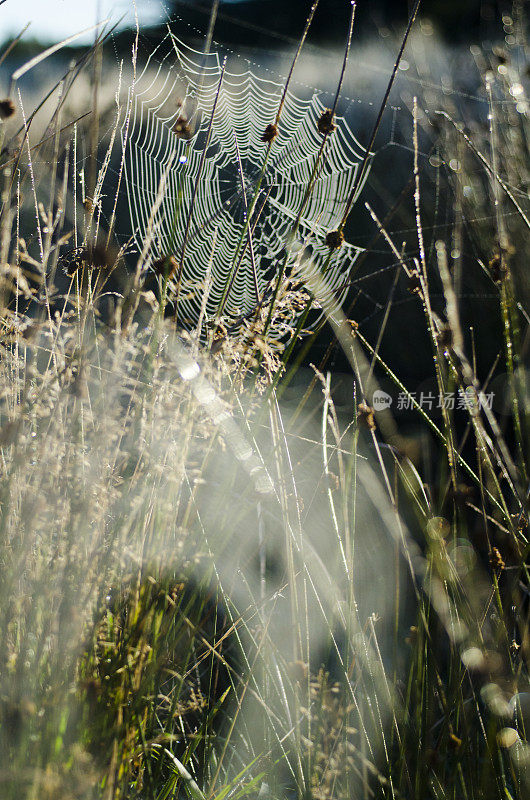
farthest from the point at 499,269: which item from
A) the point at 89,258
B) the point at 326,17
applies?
the point at 326,17

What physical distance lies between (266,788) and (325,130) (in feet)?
2.70

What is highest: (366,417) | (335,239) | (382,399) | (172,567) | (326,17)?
(326,17)

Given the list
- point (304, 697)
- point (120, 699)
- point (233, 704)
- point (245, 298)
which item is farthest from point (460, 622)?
point (245, 298)

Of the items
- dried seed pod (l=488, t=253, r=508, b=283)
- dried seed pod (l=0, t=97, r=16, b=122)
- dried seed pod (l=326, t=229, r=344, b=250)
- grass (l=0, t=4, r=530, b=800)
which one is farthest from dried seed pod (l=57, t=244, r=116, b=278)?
dried seed pod (l=488, t=253, r=508, b=283)

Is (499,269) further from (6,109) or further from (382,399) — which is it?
(382,399)

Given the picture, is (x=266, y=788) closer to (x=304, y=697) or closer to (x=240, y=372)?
(x=304, y=697)

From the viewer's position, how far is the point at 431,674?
76 cm

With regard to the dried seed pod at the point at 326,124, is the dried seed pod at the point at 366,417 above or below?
below

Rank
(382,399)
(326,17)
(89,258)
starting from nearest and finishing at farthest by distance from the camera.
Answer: (89,258) → (382,399) → (326,17)

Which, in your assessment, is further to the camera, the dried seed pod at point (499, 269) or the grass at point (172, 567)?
the dried seed pod at point (499, 269)

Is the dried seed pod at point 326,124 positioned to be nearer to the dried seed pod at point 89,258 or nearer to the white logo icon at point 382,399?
the dried seed pod at point 89,258

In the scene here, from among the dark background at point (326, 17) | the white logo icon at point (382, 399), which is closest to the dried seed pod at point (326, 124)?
the white logo icon at point (382, 399)

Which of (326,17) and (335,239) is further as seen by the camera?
(326,17)

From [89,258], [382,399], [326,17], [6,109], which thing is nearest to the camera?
[6,109]
